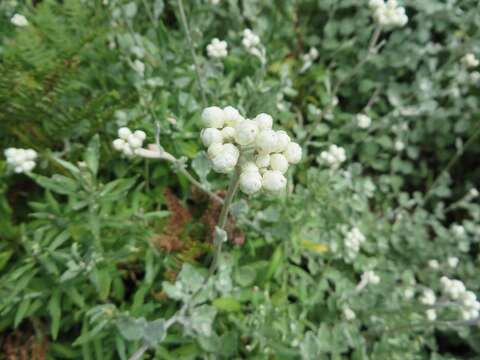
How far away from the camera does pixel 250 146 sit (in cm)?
127

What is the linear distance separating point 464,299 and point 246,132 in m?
1.78

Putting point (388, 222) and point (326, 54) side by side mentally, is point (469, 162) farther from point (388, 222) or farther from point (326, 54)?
point (326, 54)

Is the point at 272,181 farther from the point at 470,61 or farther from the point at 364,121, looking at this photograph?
the point at 470,61

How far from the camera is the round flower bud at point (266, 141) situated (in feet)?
4.02

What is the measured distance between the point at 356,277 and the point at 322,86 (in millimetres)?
1396

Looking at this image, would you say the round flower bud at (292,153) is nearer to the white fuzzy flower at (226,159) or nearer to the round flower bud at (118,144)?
the white fuzzy flower at (226,159)

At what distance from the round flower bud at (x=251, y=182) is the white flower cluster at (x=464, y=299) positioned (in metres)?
1.65

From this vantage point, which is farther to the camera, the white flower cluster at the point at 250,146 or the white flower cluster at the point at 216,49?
the white flower cluster at the point at 216,49

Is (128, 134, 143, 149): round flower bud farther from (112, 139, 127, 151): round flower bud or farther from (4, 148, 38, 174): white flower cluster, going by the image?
(4, 148, 38, 174): white flower cluster

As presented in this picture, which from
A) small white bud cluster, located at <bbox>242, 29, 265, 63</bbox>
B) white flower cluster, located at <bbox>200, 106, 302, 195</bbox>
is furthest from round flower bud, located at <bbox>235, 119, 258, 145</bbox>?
small white bud cluster, located at <bbox>242, 29, 265, 63</bbox>

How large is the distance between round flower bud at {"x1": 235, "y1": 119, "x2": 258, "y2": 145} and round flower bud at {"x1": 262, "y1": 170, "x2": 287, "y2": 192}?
0.11 metres

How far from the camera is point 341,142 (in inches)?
136

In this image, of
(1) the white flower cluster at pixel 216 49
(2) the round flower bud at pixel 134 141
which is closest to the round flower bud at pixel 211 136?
(2) the round flower bud at pixel 134 141

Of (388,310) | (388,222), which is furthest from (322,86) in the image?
(388,310)
